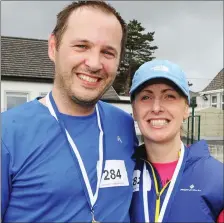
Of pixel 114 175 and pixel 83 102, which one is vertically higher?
pixel 83 102

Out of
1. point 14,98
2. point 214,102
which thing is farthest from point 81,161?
point 214,102

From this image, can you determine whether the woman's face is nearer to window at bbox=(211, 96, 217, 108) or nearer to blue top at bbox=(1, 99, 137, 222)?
blue top at bbox=(1, 99, 137, 222)

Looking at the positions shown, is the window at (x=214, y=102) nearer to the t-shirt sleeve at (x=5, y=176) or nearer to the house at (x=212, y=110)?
the house at (x=212, y=110)

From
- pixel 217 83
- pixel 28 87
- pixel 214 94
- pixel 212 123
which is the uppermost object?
pixel 217 83

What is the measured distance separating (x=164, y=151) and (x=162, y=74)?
49 centimetres

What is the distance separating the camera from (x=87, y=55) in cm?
229

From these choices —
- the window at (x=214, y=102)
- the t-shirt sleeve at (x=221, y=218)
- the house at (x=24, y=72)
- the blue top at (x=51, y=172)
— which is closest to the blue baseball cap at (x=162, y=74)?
the blue top at (x=51, y=172)

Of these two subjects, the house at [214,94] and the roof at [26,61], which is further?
the house at [214,94]

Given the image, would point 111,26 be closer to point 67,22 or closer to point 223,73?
point 67,22

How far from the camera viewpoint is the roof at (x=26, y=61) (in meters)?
16.6

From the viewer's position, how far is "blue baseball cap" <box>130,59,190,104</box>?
2406mm

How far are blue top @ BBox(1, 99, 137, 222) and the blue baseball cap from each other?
42 centimetres

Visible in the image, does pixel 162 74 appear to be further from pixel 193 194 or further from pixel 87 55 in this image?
pixel 193 194

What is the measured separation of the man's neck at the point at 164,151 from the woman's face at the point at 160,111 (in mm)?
39
